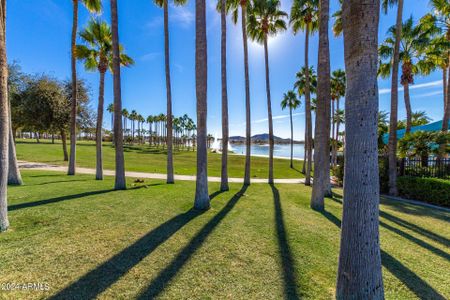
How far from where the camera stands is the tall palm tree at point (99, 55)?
11375mm

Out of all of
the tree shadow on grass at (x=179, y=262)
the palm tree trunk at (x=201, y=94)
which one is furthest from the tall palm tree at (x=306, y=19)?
the tree shadow on grass at (x=179, y=262)

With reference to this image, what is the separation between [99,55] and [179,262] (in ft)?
44.0

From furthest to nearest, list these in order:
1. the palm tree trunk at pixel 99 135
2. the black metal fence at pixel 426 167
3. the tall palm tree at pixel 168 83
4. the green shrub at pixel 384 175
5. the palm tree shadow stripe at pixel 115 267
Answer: the green shrub at pixel 384 175, the palm tree trunk at pixel 99 135, the tall palm tree at pixel 168 83, the black metal fence at pixel 426 167, the palm tree shadow stripe at pixel 115 267

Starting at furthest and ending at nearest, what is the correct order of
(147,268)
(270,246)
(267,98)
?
(267,98) → (270,246) → (147,268)

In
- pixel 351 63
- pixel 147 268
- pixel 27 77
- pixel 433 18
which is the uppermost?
pixel 433 18

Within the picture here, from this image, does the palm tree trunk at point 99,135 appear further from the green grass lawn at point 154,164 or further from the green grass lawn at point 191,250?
the green grass lawn at point 154,164

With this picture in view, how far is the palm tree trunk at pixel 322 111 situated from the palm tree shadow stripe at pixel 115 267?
215 inches

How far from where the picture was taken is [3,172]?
4688 millimetres

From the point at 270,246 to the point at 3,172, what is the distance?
21.0ft

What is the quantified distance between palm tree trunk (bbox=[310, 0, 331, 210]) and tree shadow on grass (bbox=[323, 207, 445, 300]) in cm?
338

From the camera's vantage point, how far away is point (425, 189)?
10008mm

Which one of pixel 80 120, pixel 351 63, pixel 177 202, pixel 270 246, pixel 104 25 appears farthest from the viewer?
pixel 80 120

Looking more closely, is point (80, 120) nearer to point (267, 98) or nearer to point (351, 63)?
point (267, 98)

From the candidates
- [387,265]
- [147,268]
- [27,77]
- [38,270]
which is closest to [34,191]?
[38,270]
